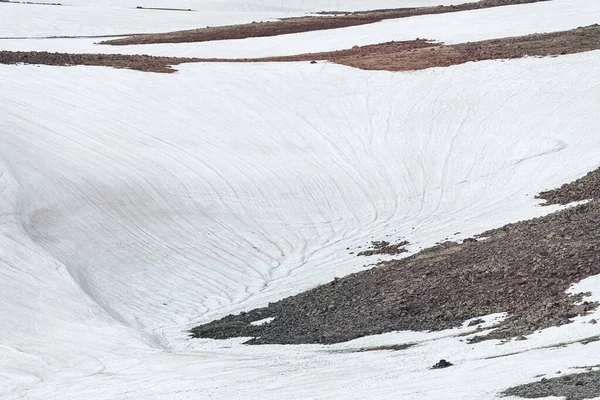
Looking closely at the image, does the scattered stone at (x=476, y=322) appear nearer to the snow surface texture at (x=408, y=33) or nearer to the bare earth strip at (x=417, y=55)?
the bare earth strip at (x=417, y=55)

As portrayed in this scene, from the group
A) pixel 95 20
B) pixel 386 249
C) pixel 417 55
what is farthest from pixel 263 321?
pixel 95 20

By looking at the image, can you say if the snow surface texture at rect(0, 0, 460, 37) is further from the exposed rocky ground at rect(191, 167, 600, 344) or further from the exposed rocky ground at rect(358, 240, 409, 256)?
the exposed rocky ground at rect(191, 167, 600, 344)

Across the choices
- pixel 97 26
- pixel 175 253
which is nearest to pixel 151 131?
pixel 175 253

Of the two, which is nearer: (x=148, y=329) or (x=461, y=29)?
(x=148, y=329)

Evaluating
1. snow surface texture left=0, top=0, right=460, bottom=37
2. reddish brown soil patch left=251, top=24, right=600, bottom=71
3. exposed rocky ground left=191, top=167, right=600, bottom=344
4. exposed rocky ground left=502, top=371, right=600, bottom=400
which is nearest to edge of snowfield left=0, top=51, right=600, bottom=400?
exposed rocky ground left=502, top=371, right=600, bottom=400

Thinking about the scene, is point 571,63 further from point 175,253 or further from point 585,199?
point 175,253
